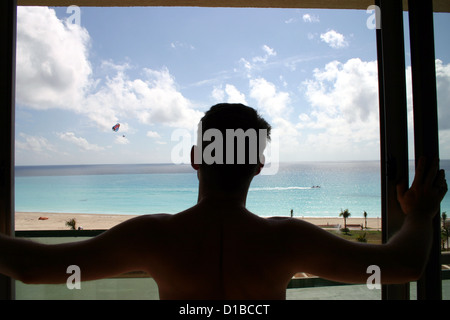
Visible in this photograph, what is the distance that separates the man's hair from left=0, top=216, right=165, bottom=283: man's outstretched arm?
0.74 ft

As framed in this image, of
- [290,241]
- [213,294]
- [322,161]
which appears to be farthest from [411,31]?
[213,294]

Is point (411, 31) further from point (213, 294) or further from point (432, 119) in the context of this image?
point (213, 294)

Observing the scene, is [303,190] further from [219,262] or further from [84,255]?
[84,255]

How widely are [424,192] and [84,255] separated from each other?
1068 millimetres

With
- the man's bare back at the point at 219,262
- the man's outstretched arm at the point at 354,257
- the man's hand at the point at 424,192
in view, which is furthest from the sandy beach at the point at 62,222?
the man's bare back at the point at 219,262

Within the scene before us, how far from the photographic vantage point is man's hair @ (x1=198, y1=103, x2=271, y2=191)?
750 millimetres

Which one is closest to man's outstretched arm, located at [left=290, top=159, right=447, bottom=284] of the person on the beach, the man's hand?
the person on the beach

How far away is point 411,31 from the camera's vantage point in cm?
110

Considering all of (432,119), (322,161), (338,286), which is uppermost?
(432,119)

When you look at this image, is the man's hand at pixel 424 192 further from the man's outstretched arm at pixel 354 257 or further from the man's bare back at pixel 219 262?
the man's bare back at pixel 219 262

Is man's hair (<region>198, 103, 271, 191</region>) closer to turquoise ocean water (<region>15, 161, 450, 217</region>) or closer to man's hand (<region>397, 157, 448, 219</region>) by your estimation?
turquoise ocean water (<region>15, 161, 450, 217</region>)

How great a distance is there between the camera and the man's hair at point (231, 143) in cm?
75
